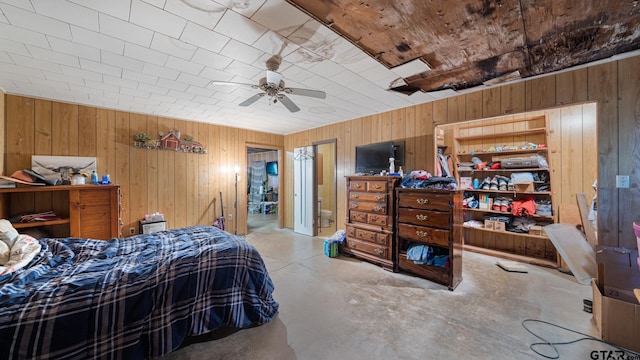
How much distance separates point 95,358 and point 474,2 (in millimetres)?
3301

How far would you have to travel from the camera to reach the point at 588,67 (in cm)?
243

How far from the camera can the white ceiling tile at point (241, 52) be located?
2002mm

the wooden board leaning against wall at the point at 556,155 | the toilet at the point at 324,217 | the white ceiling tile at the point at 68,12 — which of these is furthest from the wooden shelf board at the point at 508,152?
the white ceiling tile at the point at 68,12

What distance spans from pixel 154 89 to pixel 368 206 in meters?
3.34

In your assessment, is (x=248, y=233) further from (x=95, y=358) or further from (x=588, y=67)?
(x=588, y=67)

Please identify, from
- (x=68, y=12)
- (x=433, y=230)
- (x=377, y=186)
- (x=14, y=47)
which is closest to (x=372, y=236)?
(x=377, y=186)

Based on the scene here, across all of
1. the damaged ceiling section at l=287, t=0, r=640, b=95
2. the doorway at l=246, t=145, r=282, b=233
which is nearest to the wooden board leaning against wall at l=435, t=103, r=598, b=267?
the damaged ceiling section at l=287, t=0, r=640, b=95

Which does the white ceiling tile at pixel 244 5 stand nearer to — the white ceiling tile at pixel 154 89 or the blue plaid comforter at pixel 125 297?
the blue plaid comforter at pixel 125 297

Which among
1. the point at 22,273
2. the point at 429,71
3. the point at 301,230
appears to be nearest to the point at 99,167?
the point at 22,273

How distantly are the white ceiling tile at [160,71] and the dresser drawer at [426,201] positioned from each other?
3.10m

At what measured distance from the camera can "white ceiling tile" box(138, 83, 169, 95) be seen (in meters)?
2.92

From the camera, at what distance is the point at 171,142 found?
441cm

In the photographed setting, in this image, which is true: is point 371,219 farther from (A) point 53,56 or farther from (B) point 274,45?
(A) point 53,56

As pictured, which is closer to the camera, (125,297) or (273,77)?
(125,297)
